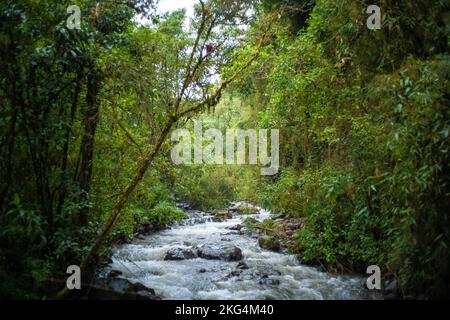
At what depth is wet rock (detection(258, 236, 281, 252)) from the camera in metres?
8.89

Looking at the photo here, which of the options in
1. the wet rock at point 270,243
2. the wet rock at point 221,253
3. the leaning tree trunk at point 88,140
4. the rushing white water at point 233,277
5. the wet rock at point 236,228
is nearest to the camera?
the leaning tree trunk at point 88,140

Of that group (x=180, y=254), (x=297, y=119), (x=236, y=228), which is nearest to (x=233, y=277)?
(x=180, y=254)

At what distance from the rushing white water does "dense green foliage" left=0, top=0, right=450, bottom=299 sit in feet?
1.85

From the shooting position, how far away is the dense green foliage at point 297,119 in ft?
14.3

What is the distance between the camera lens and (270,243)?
8984 mm

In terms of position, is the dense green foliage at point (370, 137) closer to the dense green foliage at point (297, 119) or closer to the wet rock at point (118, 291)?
the dense green foliage at point (297, 119)

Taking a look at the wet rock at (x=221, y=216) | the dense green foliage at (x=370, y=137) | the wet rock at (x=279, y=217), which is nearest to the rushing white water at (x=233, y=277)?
the dense green foliage at (x=370, y=137)

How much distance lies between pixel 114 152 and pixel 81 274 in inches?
77.0

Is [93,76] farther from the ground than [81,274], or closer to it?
farther from the ground

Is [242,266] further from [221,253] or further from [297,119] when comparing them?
[297,119]

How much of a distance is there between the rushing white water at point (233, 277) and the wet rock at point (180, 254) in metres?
0.17
